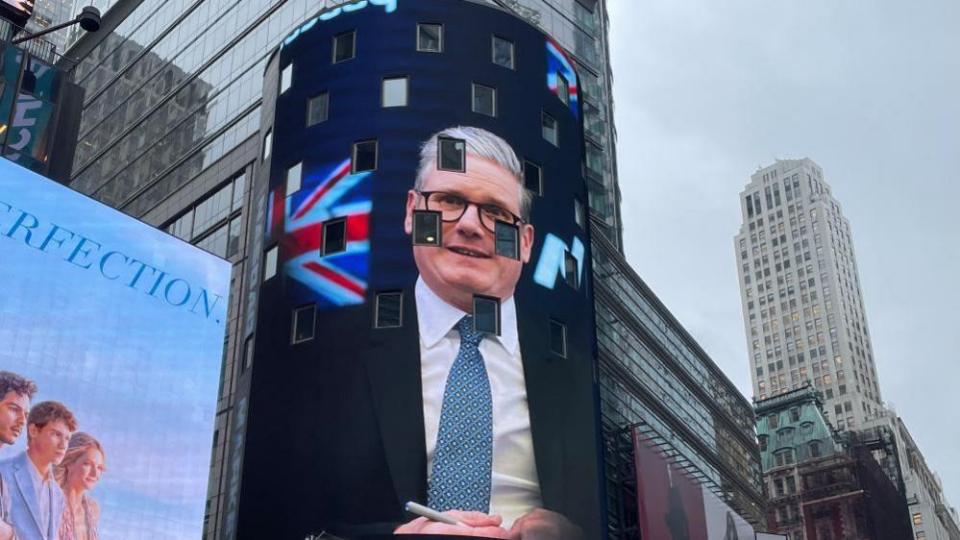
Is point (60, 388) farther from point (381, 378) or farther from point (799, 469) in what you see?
point (799, 469)

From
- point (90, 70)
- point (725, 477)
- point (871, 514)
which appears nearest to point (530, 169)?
point (725, 477)

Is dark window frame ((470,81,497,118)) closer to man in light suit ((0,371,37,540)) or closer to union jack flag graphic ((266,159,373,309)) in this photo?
union jack flag graphic ((266,159,373,309))

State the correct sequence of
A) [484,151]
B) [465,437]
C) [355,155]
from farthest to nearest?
[484,151] → [355,155] → [465,437]

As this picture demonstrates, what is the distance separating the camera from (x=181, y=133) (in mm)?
74250

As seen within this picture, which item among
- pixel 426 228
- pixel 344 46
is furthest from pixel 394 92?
pixel 426 228

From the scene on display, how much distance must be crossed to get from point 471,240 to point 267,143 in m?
13.8

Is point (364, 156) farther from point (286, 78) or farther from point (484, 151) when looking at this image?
point (286, 78)

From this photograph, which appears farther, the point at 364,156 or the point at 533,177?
the point at 533,177

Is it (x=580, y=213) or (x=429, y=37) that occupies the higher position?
(x=429, y=37)

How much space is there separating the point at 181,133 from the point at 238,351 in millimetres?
23939

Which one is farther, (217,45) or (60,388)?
(217,45)

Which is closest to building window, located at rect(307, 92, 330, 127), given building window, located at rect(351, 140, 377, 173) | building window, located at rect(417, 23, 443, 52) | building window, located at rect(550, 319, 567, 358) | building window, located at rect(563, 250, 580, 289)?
building window, located at rect(351, 140, 377, 173)

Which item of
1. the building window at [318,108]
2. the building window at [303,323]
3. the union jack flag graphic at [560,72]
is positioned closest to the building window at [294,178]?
the building window at [318,108]

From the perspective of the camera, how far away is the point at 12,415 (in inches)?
1337
